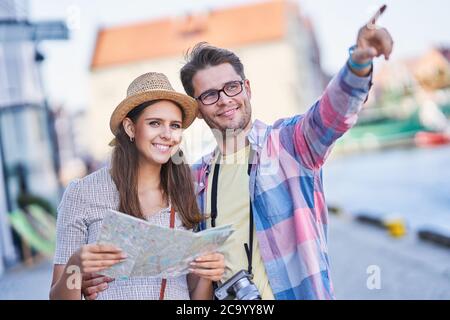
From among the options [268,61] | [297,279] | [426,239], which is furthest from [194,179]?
[268,61]

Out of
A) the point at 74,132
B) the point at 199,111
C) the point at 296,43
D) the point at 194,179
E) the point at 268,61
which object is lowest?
the point at 194,179

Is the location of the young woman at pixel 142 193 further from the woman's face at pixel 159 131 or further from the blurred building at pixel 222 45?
the blurred building at pixel 222 45

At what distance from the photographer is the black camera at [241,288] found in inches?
77.4

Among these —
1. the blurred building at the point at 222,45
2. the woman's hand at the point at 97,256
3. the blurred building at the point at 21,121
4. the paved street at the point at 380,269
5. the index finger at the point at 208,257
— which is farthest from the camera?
the blurred building at the point at 222,45

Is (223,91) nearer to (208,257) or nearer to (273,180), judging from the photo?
(273,180)

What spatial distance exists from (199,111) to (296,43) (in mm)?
50249

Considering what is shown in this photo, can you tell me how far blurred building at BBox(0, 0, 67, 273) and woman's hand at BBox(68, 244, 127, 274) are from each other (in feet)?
23.3

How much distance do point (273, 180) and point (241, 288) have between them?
36 centimetres

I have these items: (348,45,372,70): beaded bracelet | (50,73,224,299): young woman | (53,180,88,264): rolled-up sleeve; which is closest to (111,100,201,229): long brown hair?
(50,73,224,299): young woman

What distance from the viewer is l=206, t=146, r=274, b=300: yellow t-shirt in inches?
80.6

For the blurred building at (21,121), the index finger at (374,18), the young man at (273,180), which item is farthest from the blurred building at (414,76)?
the index finger at (374,18)

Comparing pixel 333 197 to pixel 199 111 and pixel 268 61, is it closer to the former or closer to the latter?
pixel 199 111

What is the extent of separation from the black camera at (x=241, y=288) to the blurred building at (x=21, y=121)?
7.10 metres

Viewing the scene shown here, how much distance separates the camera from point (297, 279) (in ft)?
6.50
